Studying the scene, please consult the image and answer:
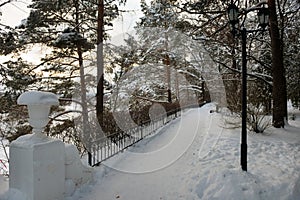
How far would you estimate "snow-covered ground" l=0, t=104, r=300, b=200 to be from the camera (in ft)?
14.2

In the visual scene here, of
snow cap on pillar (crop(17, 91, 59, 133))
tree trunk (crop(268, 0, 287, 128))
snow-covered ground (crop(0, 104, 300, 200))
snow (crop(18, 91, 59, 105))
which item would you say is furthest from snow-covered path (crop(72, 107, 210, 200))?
tree trunk (crop(268, 0, 287, 128))

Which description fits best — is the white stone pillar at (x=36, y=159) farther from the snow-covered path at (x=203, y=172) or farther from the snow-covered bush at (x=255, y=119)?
the snow-covered bush at (x=255, y=119)

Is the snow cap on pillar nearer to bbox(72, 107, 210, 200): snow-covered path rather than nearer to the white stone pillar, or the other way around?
the white stone pillar

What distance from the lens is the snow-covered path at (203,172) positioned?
435 cm

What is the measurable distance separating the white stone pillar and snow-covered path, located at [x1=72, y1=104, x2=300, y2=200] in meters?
0.69

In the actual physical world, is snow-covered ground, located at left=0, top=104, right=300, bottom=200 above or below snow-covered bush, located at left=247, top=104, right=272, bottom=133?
below

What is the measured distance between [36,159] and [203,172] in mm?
3129

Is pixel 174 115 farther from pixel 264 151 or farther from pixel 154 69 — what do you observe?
pixel 264 151

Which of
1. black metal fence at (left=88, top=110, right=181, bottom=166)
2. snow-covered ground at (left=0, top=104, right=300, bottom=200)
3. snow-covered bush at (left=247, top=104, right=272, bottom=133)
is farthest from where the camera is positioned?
snow-covered bush at (left=247, top=104, right=272, bottom=133)

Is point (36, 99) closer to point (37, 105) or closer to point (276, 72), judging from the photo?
point (37, 105)

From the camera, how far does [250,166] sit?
5.25m

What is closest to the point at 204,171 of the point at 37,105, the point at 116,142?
the point at 116,142

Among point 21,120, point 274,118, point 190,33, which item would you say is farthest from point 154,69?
point 274,118

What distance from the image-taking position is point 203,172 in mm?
5238
